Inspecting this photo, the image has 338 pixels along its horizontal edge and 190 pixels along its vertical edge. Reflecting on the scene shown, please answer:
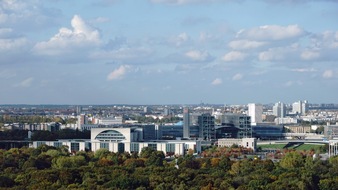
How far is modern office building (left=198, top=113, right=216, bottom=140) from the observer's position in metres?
57.6

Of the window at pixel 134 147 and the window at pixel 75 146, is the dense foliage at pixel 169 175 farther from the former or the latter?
the window at pixel 75 146

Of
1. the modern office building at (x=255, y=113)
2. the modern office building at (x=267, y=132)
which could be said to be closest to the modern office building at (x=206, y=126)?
the modern office building at (x=267, y=132)

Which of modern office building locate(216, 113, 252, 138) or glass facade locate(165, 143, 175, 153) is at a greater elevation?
modern office building locate(216, 113, 252, 138)

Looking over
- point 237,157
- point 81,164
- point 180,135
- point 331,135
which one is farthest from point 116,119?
point 81,164

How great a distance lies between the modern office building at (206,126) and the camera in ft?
189

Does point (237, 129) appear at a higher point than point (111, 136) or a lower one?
higher

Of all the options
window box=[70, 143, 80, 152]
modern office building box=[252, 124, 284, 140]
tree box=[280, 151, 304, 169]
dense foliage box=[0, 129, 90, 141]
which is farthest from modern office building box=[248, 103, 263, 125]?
tree box=[280, 151, 304, 169]

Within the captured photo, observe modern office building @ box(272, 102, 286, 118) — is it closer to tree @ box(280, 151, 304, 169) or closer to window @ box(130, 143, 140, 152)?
window @ box(130, 143, 140, 152)

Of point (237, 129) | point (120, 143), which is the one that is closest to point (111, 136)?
point (120, 143)

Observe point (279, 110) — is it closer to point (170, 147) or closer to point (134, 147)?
point (134, 147)

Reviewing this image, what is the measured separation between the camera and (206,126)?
5781 cm

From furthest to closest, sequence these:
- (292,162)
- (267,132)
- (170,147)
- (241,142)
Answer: (267,132), (241,142), (170,147), (292,162)

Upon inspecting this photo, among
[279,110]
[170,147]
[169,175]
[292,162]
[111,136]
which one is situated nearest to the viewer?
[169,175]

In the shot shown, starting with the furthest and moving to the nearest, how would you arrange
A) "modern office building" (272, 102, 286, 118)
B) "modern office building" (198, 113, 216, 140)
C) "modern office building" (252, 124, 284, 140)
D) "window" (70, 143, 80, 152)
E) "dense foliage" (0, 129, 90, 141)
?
1. "modern office building" (272, 102, 286, 118)
2. "modern office building" (252, 124, 284, 140)
3. "modern office building" (198, 113, 216, 140)
4. "dense foliage" (0, 129, 90, 141)
5. "window" (70, 143, 80, 152)
